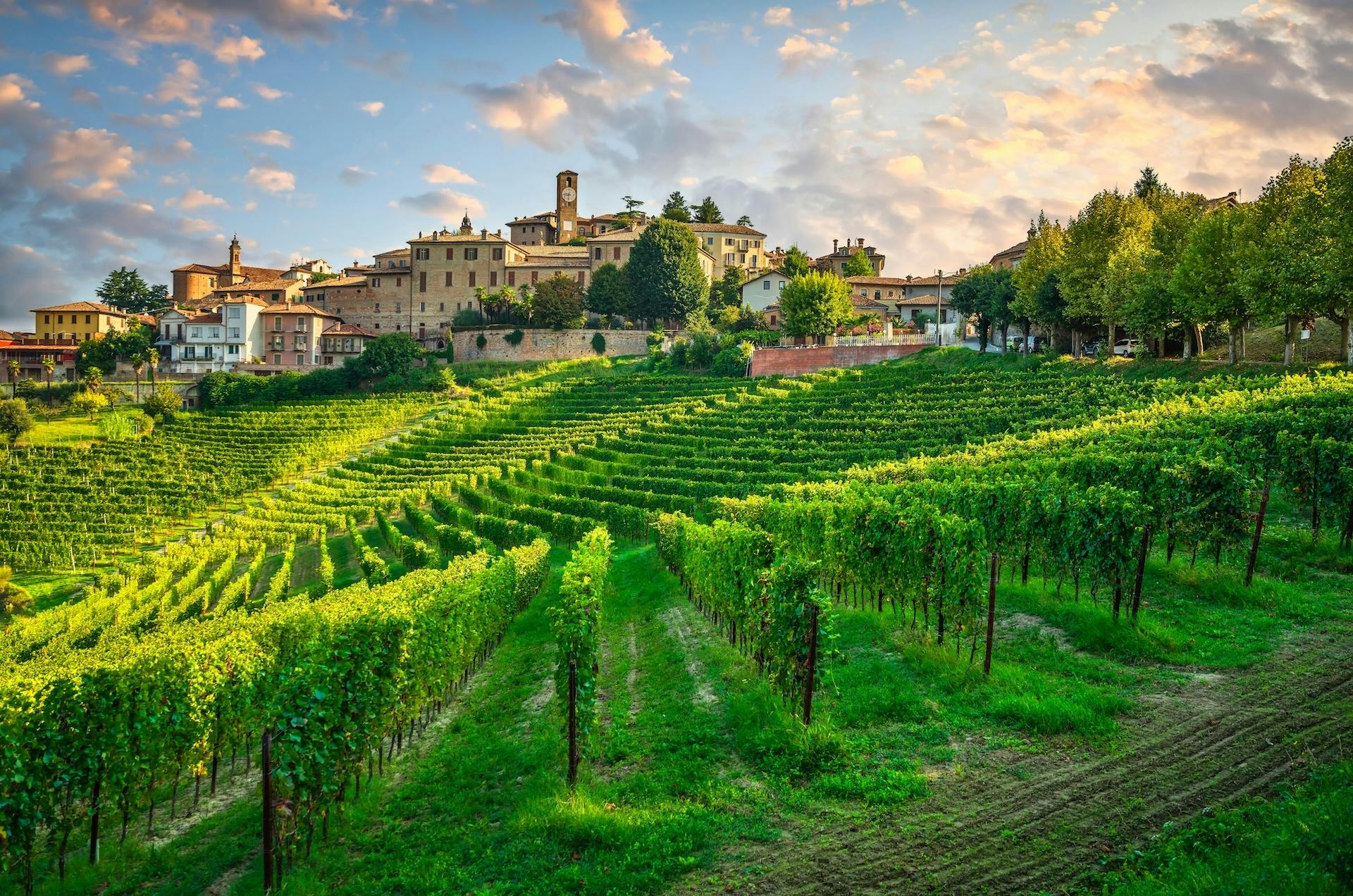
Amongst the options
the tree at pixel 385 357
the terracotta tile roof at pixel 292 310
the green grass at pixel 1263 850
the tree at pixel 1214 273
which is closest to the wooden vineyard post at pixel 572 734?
the green grass at pixel 1263 850

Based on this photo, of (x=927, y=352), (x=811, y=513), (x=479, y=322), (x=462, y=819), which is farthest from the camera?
(x=479, y=322)

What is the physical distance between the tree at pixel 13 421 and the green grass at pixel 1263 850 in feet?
253

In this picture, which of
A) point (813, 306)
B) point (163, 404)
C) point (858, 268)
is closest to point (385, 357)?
point (163, 404)

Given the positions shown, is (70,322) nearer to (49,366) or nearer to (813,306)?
(49,366)

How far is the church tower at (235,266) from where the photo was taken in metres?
114

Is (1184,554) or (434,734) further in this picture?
(1184,554)

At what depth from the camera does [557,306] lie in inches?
3258

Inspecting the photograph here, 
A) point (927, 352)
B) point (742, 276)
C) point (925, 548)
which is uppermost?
point (742, 276)

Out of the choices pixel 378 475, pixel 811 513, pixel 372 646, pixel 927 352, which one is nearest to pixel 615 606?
pixel 811 513

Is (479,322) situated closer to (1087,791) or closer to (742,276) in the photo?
(742,276)

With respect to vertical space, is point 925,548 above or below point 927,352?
below

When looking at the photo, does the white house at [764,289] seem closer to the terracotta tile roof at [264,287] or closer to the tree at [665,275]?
the tree at [665,275]

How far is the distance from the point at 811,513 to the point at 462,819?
11.6 meters

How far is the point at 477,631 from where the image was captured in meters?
16.8
